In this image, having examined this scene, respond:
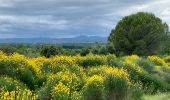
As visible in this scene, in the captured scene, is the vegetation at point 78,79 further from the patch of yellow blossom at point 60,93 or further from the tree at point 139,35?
the tree at point 139,35

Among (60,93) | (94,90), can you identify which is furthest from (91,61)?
(60,93)

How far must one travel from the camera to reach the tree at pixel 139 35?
225 ft

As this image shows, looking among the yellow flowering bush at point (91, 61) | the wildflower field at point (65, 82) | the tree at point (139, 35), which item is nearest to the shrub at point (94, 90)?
the wildflower field at point (65, 82)

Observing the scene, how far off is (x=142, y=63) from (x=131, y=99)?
13.9 m

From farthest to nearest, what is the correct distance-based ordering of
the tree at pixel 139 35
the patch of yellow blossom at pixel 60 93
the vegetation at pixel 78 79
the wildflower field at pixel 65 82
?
1. the tree at pixel 139 35
2. the vegetation at pixel 78 79
3. the wildflower field at pixel 65 82
4. the patch of yellow blossom at pixel 60 93

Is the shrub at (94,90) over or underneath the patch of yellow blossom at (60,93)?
underneath

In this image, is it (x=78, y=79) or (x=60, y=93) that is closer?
(x=60, y=93)

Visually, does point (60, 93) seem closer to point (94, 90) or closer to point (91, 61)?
point (94, 90)

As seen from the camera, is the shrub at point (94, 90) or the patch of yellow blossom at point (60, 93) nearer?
the patch of yellow blossom at point (60, 93)

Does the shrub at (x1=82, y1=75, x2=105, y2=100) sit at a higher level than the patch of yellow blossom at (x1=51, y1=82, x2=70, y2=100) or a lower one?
lower

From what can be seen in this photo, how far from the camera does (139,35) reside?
2731 inches

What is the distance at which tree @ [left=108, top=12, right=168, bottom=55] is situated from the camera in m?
68.7

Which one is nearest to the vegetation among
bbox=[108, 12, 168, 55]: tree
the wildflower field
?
the wildflower field

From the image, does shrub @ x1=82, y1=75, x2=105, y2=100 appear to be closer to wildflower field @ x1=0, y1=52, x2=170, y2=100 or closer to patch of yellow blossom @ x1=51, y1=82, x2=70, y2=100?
wildflower field @ x1=0, y1=52, x2=170, y2=100
